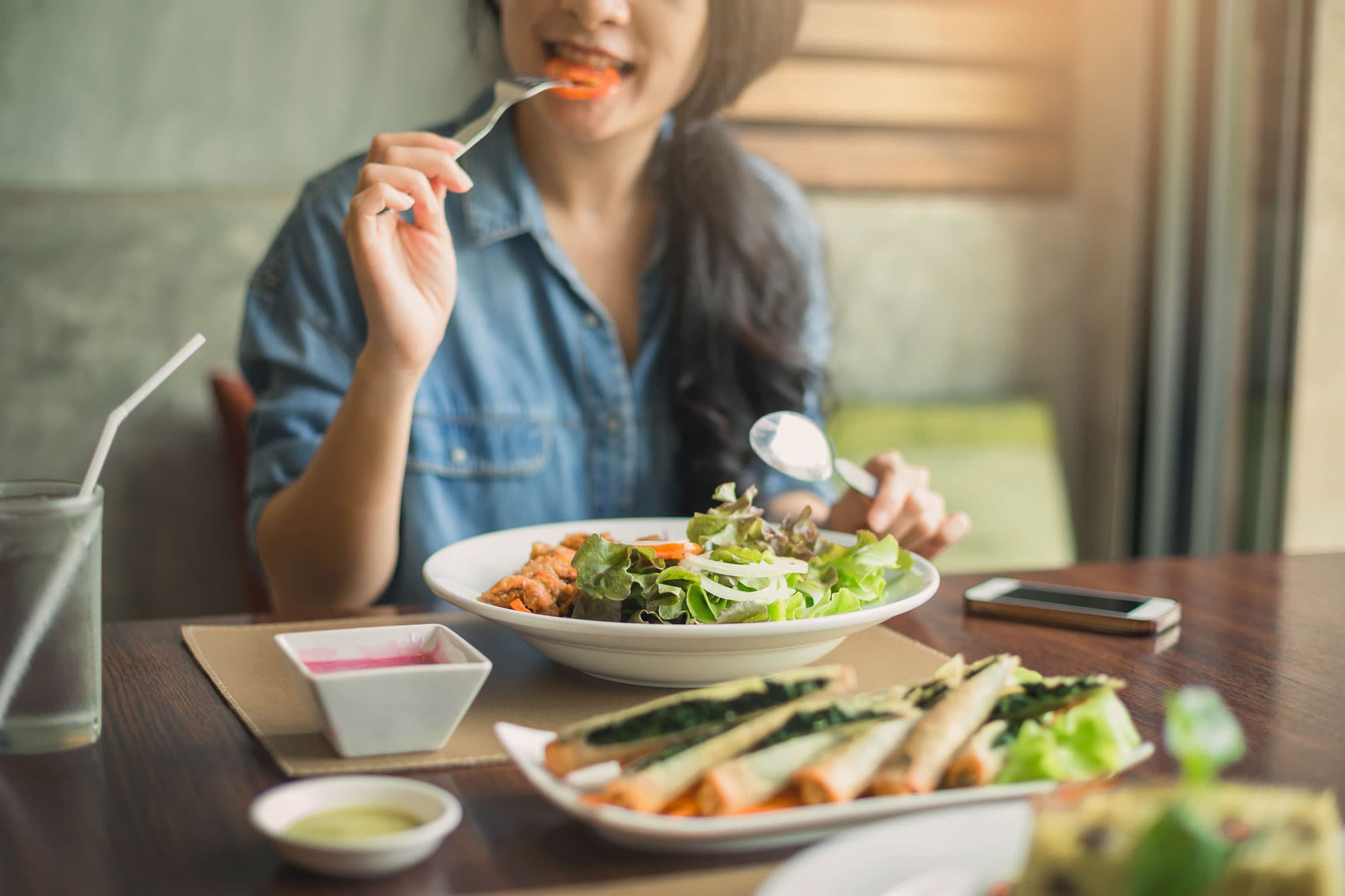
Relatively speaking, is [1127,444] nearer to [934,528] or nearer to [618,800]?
[934,528]

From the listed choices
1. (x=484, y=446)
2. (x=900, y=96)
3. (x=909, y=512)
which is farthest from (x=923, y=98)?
(x=909, y=512)

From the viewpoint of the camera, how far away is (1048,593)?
48.2 inches

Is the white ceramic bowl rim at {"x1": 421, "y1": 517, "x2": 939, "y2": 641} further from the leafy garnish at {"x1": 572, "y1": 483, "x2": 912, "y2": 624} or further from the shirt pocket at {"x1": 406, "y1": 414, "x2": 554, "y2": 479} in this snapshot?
the shirt pocket at {"x1": 406, "y1": 414, "x2": 554, "y2": 479}

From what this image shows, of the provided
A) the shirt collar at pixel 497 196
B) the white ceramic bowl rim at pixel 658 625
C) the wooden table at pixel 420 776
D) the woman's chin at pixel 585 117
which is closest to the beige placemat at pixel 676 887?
the wooden table at pixel 420 776

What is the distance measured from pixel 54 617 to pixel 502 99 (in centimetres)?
86

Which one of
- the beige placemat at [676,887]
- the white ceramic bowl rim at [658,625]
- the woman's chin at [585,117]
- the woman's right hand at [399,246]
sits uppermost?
the woman's chin at [585,117]

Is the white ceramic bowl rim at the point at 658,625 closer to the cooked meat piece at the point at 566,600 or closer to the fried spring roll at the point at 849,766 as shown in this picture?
the cooked meat piece at the point at 566,600

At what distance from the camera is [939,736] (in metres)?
0.68

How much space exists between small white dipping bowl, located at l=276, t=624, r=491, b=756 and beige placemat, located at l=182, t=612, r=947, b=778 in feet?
0.04

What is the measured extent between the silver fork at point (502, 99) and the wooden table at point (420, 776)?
1.93ft

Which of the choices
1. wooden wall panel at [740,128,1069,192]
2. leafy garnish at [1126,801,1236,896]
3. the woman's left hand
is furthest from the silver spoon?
wooden wall panel at [740,128,1069,192]

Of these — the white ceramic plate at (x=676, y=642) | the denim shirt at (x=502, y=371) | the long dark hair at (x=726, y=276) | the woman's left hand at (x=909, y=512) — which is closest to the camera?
the white ceramic plate at (x=676, y=642)

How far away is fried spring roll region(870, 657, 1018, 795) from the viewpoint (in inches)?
25.8

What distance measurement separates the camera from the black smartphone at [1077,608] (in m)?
1.12
